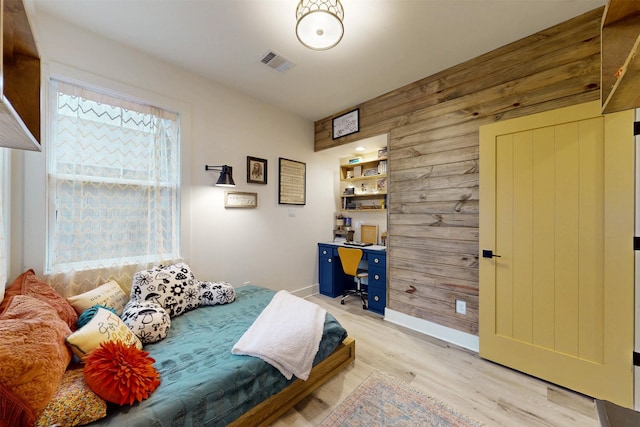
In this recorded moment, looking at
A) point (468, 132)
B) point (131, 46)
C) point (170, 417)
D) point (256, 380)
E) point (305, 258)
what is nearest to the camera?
point (170, 417)

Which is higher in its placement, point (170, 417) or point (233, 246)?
point (233, 246)

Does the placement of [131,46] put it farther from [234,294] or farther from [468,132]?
[468,132]

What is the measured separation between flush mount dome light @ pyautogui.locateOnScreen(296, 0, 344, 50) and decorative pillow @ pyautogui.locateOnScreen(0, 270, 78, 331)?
2310mm

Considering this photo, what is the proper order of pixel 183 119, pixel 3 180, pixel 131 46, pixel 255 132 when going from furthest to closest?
pixel 255 132 → pixel 183 119 → pixel 131 46 → pixel 3 180

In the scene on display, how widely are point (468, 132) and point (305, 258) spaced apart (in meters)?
2.63

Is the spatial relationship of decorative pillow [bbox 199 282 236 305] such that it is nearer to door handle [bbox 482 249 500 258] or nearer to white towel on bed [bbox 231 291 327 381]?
white towel on bed [bbox 231 291 327 381]

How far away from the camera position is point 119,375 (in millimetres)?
1147

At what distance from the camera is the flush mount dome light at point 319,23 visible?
5.03ft

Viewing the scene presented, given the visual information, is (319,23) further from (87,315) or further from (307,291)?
(307,291)

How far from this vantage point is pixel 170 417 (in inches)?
44.1

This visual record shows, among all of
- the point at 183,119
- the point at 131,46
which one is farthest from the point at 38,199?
the point at 131,46

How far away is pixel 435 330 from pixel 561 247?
134cm

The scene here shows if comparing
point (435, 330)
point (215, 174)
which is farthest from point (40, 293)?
point (435, 330)

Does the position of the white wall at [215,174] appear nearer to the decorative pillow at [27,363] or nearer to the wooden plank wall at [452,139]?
the decorative pillow at [27,363]
